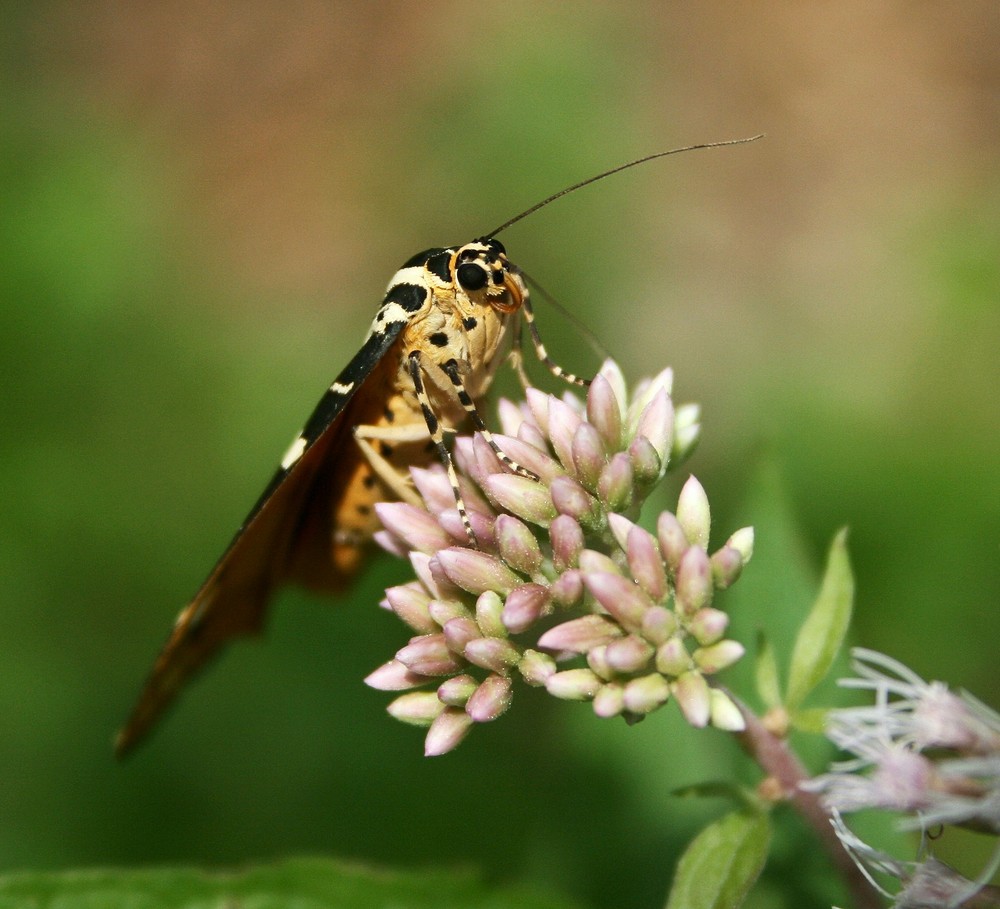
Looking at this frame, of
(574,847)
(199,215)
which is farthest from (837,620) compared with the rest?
(199,215)

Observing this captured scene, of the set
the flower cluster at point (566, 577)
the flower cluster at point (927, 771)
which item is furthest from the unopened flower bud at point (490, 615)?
the flower cluster at point (927, 771)

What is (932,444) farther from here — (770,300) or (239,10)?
(239,10)

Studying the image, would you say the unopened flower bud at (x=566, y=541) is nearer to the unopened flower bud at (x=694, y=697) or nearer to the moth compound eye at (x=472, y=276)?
the unopened flower bud at (x=694, y=697)

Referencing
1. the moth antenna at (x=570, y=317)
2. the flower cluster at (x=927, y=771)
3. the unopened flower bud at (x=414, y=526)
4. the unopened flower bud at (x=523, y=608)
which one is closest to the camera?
the flower cluster at (x=927, y=771)

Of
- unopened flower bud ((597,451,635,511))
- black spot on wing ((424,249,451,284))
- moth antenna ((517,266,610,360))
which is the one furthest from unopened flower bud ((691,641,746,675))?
black spot on wing ((424,249,451,284))

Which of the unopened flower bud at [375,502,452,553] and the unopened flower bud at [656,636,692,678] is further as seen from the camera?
the unopened flower bud at [375,502,452,553]

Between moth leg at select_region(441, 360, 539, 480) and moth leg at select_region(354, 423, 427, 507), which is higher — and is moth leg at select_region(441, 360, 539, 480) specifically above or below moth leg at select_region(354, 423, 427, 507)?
above

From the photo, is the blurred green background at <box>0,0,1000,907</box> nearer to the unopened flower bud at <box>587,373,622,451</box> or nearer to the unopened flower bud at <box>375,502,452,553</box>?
the unopened flower bud at <box>587,373,622,451</box>

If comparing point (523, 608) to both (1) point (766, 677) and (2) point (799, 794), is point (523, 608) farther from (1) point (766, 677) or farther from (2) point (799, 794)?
(2) point (799, 794)
